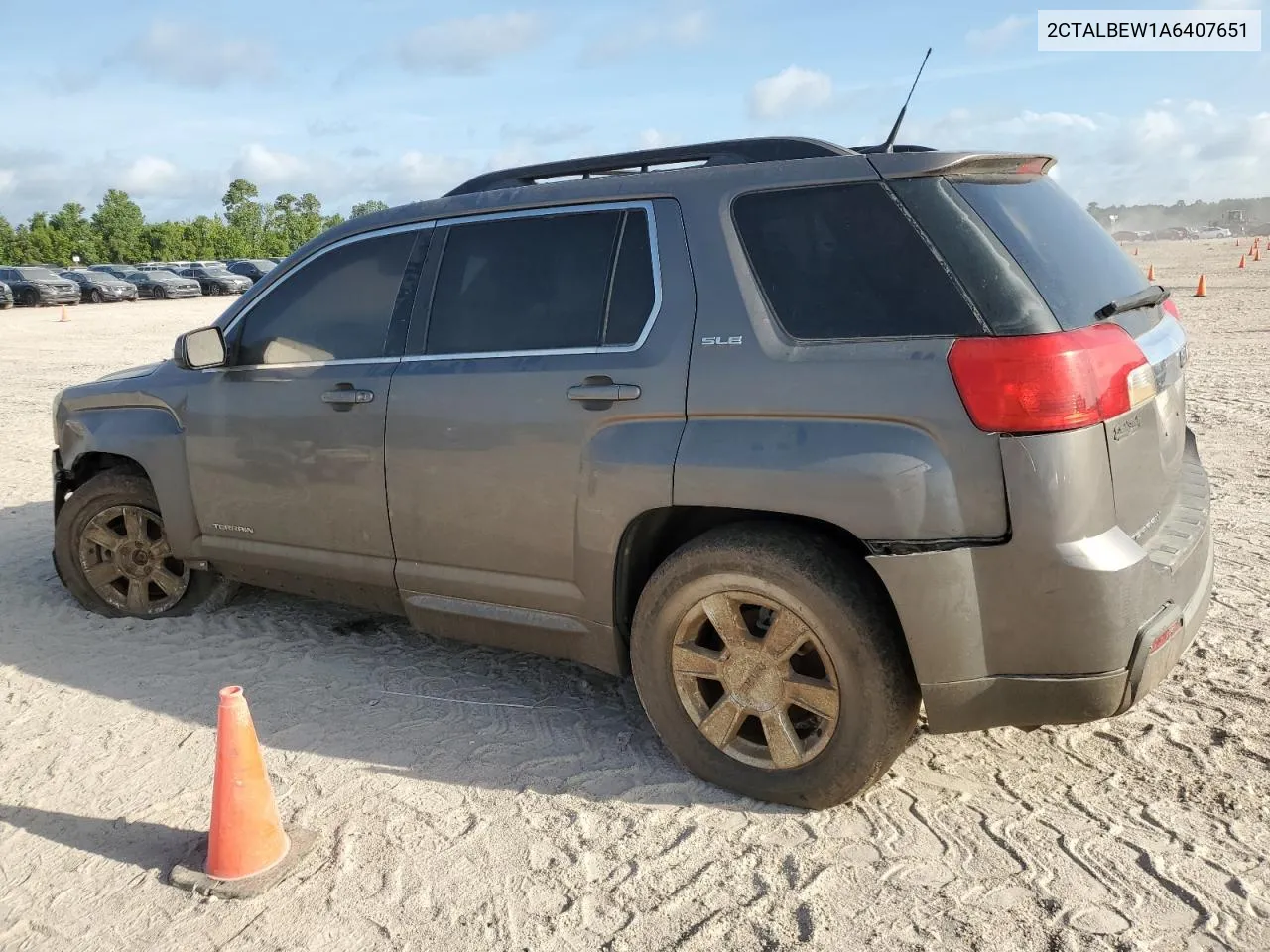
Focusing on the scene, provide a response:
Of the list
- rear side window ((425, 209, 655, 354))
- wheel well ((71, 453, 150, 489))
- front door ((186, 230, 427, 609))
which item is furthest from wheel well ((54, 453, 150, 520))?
rear side window ((425, 209, 655, 354))

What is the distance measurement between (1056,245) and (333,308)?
2.82m

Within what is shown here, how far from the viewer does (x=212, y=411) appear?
4.51 metres

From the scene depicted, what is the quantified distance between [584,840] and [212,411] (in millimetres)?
2637

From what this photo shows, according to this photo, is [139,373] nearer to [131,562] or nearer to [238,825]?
[131,562]

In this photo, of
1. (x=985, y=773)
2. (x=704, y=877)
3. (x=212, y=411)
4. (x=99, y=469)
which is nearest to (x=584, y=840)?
(x=704, y=877)

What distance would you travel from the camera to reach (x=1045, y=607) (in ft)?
9.02

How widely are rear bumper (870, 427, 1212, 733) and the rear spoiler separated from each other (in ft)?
2.86

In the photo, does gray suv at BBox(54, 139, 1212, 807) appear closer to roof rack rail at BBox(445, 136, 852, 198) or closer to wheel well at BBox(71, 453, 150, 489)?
roof rack rail at BBox(445, 136, 852, 198)

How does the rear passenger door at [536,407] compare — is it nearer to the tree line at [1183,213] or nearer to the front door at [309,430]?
the front door at [309,430]

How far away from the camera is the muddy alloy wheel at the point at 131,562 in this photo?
509 centimetres

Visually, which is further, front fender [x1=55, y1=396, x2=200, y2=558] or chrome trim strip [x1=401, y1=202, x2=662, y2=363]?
front fender [x1=55, y1=396, x2=200, y2=558]

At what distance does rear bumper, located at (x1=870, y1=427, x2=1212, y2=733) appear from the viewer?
271 cm

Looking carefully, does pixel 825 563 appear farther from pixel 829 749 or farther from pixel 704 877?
pixel 704 877

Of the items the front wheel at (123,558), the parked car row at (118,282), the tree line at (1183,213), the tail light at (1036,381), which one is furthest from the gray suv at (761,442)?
the tree line at (1183,213)
